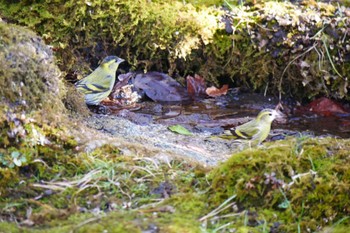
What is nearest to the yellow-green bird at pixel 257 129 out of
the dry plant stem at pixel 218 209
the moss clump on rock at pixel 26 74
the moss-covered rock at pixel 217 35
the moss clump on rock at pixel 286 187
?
the moss-covered rock at pixel 217 35

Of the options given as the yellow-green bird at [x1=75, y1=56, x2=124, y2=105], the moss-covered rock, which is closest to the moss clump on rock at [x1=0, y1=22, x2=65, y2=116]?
the yellow-green bird at [x1=75, y1=56, x2=124, y2=105]

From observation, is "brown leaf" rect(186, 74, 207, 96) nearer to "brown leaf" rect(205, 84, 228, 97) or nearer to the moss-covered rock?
"brown leaf" rect(205, 84, 228, 97)

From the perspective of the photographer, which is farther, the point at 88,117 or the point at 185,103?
the point at 185,103

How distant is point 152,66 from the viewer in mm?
8148

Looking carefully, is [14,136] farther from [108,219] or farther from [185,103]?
[185,103]

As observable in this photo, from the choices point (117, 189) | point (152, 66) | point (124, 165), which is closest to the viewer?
point (117, 189)

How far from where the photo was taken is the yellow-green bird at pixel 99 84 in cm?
683

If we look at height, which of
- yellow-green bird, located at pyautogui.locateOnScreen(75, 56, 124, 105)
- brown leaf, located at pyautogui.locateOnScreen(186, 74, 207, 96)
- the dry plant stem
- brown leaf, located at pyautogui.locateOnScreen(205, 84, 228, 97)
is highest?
the dry plant stem

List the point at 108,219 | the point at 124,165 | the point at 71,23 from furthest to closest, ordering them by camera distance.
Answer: the point at 71,23 → the point at 124,165 → the point at 108,219

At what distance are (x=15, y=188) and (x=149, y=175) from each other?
2.55 feet

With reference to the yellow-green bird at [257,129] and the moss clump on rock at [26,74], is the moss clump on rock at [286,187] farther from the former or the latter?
the yellow-green bird at [257,129]

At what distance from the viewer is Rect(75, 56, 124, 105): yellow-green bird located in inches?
269

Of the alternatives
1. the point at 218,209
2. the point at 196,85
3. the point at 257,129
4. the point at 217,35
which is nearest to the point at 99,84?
the point at 196,85

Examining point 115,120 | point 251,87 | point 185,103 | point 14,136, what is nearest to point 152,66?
point 185,103
